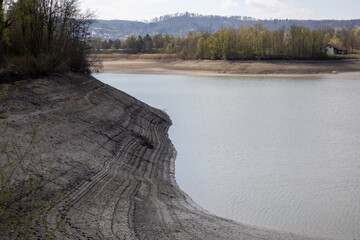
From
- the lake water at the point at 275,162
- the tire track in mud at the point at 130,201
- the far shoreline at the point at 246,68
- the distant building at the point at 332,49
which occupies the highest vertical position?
the distant building at the point at 332,49

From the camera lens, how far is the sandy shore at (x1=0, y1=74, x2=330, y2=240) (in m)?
6.74

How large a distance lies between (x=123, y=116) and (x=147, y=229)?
32.6 feet

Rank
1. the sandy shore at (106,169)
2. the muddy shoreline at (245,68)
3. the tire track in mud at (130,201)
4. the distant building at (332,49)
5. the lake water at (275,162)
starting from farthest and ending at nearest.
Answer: the distant building at (332,49) → the muddy shoreline at (245,68) → the lake water at (275,162) → the sandy shore at (106,169) → the tire track in mud at (130,201)

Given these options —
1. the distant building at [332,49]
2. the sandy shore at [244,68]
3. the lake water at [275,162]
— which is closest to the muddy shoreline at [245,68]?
the sandy shore at [244,68]

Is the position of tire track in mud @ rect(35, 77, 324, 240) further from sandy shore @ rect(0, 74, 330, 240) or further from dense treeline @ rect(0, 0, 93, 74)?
dense treeline @ rect(0, 0, 93, 74)

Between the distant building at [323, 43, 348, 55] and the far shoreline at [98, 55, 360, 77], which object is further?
the distant building at [323, 43, 348, 55]

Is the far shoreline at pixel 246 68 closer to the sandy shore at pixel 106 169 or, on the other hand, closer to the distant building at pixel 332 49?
the distant building at pixel 332 49

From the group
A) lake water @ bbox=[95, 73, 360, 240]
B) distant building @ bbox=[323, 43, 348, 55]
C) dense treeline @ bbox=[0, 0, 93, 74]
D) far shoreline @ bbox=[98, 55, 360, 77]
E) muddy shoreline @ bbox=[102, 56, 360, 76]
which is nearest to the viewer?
lake water @ bbox=[95, 73, 360, 240]

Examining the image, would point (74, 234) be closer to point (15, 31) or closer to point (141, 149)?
point (141, 149)

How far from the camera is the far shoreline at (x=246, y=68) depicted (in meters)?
56.8

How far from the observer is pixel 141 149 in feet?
43.0

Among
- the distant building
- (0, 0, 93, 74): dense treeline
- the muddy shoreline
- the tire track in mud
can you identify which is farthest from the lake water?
the distant building

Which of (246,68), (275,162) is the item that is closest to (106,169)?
(275,162)

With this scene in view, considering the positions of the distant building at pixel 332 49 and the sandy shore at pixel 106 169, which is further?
the distant building at pixel 332 49
